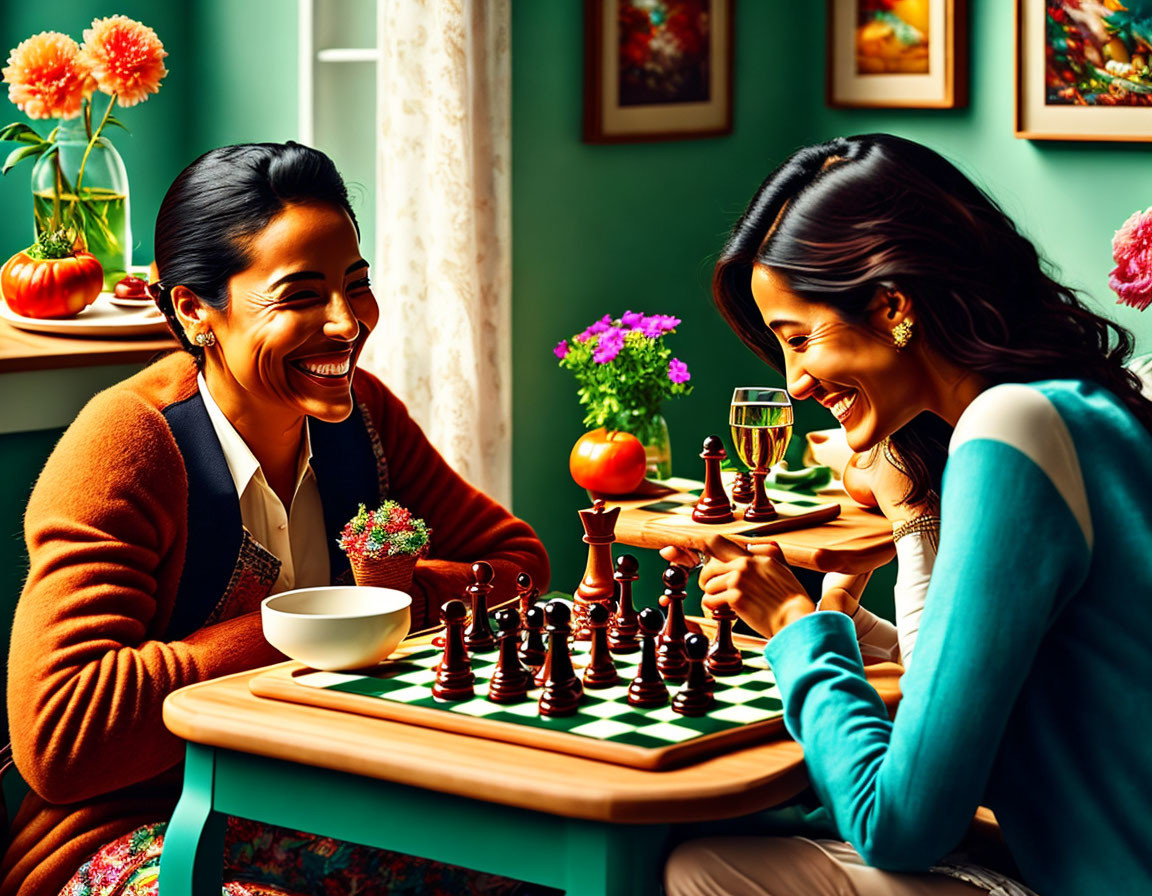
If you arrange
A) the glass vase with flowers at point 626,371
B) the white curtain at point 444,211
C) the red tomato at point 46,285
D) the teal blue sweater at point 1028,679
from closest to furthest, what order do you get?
the teal blue sweater at point 1028,679 → the red tomato at point 46,285 → the glass vase with flowers at point 626,371 → the white curtain at point 444,211

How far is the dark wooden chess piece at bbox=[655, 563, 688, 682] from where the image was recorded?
1.99 metres

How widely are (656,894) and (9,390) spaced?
151 cm

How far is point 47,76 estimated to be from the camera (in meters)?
3.03

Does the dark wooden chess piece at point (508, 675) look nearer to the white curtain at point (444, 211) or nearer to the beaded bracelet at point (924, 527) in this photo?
the beaded bracelet at point (924, 527)

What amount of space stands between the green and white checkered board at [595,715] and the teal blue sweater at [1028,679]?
101mm

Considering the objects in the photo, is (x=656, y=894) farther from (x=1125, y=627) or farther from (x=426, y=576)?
(x=426, y=576)

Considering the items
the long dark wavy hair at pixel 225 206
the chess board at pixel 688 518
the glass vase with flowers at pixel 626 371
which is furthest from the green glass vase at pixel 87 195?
the chess board at pixel 688 518

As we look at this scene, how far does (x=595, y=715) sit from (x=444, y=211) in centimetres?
215

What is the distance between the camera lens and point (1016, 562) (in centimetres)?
164

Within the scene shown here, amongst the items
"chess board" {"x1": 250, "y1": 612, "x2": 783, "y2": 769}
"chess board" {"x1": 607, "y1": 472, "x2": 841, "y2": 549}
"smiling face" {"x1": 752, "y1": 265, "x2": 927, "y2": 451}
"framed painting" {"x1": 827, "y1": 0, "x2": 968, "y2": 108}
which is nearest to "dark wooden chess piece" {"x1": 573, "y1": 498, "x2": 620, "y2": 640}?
"chess board" {"x1": 250, "y1": 612, "x2": 783, "y2": 769}

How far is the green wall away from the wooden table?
2440 millimetres

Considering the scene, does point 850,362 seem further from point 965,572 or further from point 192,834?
point 192,834

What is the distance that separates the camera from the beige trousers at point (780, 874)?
173 cm

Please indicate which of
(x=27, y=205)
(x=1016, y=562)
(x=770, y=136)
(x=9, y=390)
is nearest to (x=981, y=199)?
(x=1016, y=562)
